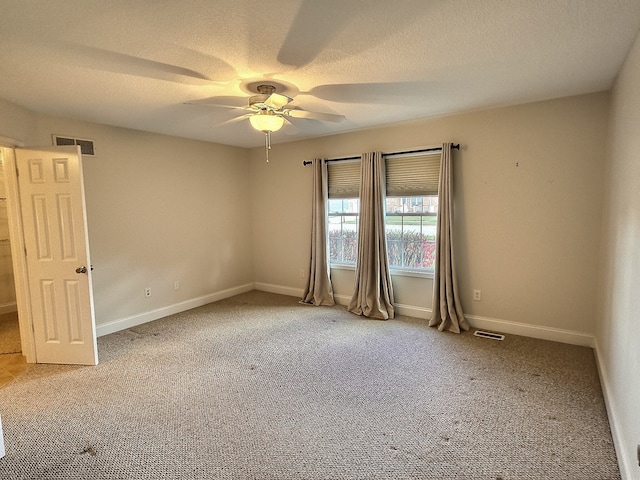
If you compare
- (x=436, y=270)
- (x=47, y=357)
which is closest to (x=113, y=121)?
(x=47, y=357)

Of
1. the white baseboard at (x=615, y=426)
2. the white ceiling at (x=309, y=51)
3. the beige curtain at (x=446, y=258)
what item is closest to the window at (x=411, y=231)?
the beige curtain at (x=446, y=258)

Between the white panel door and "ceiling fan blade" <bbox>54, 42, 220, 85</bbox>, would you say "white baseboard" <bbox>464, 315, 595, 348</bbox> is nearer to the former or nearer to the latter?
"ceiling fan blade" <bbox>54, 42, 220, 85</bbox>

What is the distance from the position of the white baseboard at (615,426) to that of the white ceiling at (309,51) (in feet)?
7.57

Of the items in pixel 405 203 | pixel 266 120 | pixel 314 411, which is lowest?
pixel 314 411

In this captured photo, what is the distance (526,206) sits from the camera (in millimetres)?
3604

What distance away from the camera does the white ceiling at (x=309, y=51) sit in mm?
1758

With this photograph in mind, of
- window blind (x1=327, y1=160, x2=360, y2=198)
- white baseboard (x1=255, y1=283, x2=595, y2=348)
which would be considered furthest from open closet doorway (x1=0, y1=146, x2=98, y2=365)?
white baseboard (x1=255, y1=283, x2=595, y2=348)

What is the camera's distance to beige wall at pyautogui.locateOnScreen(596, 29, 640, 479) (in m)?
1.86

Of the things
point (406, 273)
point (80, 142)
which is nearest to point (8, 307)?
point (80, 142)

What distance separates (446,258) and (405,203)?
35.9 inches

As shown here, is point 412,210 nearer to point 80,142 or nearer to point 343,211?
point 343,211

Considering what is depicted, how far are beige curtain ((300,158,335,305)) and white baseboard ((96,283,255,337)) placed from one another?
1288 mm

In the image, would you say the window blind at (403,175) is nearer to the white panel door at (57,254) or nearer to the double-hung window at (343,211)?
the double-hung window at (343,211)

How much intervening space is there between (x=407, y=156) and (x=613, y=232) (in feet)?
7.29
